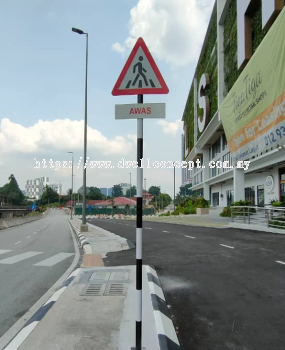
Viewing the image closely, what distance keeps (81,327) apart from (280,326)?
261 cm

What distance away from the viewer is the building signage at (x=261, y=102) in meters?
15.0

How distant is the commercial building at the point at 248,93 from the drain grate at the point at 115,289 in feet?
39.0

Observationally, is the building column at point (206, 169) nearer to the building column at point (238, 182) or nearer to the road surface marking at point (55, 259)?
the building column at point (238, 182)

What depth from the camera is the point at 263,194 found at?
30.5 meters

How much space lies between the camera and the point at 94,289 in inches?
227

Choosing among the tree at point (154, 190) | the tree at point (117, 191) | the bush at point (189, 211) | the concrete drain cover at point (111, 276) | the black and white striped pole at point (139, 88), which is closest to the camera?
the black and white striped pole at point (139, 88)

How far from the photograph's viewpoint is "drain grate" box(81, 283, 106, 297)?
5445 mm

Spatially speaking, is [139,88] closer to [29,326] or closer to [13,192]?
[29,326]

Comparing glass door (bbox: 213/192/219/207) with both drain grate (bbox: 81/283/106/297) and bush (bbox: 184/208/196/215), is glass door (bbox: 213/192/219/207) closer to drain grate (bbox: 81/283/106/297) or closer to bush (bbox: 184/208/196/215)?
bush (bbox: 184/208/196/215)

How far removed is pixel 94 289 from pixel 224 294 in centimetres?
235

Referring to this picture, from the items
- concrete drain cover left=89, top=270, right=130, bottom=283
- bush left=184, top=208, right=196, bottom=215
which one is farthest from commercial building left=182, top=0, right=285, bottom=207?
concrete drain cover left=89, top=270, right=130, bottom=283

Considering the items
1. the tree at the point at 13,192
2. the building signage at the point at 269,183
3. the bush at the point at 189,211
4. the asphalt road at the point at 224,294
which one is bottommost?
the asphalt road at the point at 224,294

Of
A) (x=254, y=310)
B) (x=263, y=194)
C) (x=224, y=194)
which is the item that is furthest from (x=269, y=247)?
(x=224, y=194)

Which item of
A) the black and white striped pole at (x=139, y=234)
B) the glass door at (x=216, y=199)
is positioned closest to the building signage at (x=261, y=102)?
the black and white striped pole at (x=139, y=234)
